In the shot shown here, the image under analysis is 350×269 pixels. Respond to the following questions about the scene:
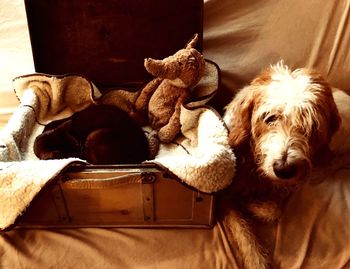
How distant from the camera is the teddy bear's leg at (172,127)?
1.42 m

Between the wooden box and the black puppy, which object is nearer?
the wooden box

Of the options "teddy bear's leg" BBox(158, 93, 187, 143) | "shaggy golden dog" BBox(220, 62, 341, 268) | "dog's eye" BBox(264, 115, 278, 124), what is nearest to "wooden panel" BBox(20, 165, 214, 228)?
"shaggy golden dog" BBox(220, 62, 341, 268)

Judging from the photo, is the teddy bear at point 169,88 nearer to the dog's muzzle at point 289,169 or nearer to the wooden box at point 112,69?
the wooden box at point 112,69

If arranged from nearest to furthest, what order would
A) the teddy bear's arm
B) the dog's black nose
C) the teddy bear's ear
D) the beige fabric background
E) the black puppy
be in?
→ the dog's black nose → the beige fabric background → the black puppy → the teddy bear's ear → the teddy bear's arm

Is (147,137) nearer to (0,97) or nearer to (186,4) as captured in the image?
(186,4)

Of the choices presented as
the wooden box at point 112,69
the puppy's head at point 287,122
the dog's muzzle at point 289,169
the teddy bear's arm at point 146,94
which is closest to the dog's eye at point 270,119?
the puppy's head at point 287,122

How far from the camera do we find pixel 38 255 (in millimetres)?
1106

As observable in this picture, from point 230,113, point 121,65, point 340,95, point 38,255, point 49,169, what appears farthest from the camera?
point 121,65

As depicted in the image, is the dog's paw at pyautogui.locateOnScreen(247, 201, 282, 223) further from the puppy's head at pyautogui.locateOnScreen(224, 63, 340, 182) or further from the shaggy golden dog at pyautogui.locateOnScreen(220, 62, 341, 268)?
the puppy's head at pyautogui.locateOnScreen(224, 63, 340, 182)

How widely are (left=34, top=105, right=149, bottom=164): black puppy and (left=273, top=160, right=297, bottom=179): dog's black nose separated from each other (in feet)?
1.66

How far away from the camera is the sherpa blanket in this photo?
1008 mm

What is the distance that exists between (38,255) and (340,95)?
4.19 feet

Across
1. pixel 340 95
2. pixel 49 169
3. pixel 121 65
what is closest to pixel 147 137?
pixel 121 65

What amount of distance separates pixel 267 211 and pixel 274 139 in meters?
0.29
